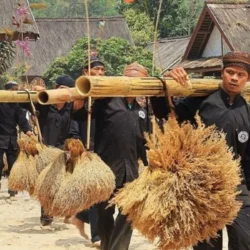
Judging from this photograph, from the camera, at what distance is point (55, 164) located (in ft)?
22.1

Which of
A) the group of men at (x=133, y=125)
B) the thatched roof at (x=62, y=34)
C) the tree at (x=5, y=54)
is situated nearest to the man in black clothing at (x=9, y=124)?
the group of men at (x=133, y=125)

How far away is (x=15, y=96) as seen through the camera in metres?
8.47

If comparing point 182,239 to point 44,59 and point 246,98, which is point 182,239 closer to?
point 246,98

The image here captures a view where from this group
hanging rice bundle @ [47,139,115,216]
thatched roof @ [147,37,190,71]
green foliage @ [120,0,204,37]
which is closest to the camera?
hanging rice bundle @ [47,139,115,216]

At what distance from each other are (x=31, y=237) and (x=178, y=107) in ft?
13.7

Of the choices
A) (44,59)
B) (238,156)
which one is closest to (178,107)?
(238,156)

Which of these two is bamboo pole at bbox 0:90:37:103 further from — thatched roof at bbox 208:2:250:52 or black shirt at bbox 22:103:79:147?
thatched roof at bbox 208:2:250:52

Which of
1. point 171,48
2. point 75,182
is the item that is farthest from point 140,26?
point 75,182

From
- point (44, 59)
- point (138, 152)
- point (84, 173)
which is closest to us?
point (84, 173)

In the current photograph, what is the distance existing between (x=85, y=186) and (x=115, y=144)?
594mm

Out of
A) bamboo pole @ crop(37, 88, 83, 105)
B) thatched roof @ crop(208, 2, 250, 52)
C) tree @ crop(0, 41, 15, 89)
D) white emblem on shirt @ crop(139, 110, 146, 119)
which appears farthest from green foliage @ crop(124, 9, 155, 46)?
bamboo pole @ crop(37, 88, 83, 105)

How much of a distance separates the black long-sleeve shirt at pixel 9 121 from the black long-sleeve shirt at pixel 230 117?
670 centimetres

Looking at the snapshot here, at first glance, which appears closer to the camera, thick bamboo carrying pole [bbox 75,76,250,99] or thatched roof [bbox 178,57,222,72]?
thick bamboo carrying pole [bbox 75,76,250,99]

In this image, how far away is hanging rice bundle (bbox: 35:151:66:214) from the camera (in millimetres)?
6492
